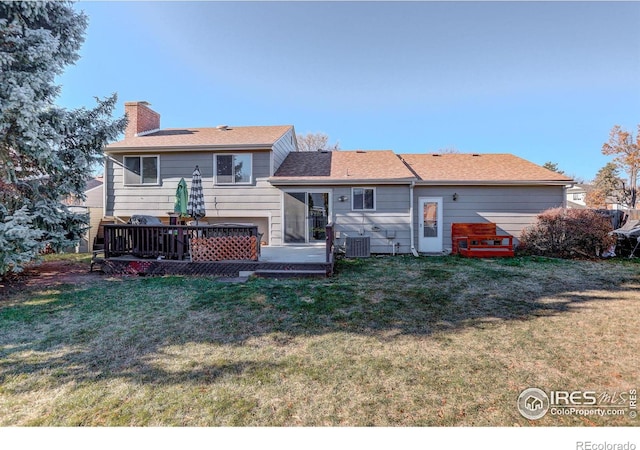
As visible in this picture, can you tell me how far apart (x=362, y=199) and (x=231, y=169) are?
483cm

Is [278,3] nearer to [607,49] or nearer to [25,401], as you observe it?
[607,49]

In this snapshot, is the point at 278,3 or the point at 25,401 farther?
the point at 278,3

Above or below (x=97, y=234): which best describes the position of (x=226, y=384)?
below

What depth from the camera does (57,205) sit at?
6332 mm

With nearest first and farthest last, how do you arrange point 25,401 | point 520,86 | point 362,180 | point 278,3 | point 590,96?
1. point 25,401
2. point 278,3
3. point 362,180
4. point 520,86
5. point 590,96

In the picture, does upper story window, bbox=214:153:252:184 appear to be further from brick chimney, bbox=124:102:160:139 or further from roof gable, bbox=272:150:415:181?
brick chimney, bbox=124:102:160:139

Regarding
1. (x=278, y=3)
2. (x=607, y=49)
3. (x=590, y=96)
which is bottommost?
(x=607, y=49)

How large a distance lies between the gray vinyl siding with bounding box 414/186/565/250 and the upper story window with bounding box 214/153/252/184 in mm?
6319

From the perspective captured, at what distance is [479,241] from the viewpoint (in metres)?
9.51

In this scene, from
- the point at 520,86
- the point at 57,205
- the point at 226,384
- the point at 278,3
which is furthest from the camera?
the point at 520,86

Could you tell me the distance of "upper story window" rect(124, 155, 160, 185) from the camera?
404 inches
